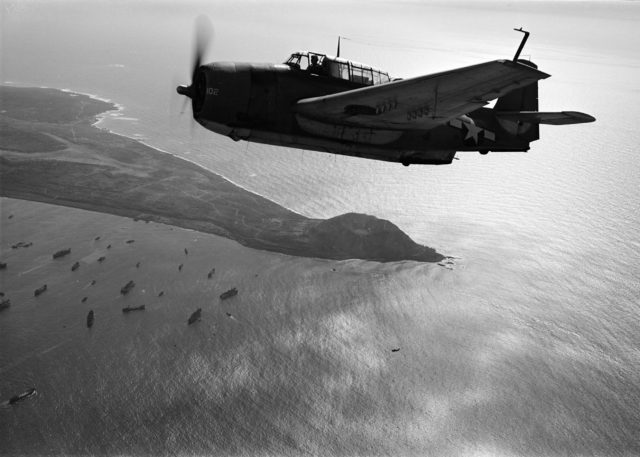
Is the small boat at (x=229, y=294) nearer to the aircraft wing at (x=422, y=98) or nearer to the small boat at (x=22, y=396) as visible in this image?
the small boat at (x=22, y=396)

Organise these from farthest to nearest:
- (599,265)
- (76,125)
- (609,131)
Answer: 1. (609,131)
2. (76,125)
3. (599,265)

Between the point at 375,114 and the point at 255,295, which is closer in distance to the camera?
the point at 375,114

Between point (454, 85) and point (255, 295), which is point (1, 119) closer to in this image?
point (255, 295)

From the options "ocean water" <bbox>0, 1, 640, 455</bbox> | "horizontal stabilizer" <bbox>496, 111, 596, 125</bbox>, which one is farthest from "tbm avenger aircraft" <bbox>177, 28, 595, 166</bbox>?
"ocean water" <bbox>0, 1, 640, 455</bbox>

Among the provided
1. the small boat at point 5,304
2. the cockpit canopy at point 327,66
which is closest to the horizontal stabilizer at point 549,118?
the cockpit canopy at point 327,66

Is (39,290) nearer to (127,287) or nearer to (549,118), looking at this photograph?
(127,287)

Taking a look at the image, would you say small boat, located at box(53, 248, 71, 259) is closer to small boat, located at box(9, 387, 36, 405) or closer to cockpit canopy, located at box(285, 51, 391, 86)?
small boat, located at box(9, 387, 36, 405)

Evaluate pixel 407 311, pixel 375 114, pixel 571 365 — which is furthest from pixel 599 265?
pixel 375 114
